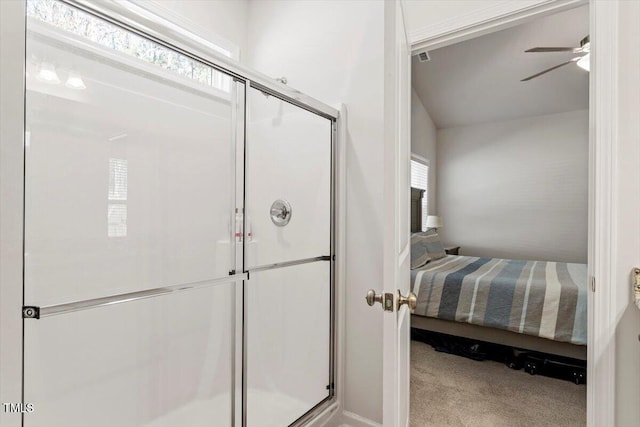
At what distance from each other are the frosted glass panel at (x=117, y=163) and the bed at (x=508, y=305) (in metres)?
2.18

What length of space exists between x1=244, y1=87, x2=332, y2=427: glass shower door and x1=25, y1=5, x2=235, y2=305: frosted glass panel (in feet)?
0.58

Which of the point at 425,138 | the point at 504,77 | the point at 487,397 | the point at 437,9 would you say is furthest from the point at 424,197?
the point at 437,9

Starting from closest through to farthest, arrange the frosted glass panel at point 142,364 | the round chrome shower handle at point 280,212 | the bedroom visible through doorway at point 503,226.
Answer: the frosted glass panel at point 142,364
the round chrome shower handle at point 280,212
the bedroom visible through doorway at point 503,226

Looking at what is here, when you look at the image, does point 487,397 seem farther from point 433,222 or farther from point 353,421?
point 433,222

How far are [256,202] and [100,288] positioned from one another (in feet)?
2.50

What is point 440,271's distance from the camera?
130 inches

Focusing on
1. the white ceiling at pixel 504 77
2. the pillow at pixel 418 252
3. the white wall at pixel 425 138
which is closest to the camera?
the white ceiling at pixel 504 77

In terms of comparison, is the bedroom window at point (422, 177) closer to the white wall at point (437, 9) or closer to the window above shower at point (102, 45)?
the white wall at point (437, 9)

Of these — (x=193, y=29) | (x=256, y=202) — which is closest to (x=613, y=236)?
(x=256, y=202)

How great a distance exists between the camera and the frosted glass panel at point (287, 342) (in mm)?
1728

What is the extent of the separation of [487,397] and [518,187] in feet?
12.7

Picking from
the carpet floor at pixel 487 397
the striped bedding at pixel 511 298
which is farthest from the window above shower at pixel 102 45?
the striped bedding at pixel 511 298

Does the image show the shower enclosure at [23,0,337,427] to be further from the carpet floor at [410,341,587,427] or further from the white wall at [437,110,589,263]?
the white wall at [437,110,589,263]

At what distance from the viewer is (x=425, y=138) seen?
535 centimetres
